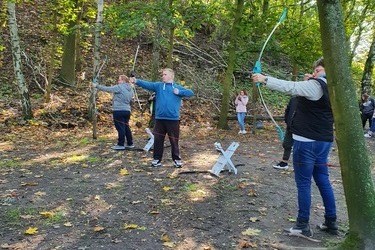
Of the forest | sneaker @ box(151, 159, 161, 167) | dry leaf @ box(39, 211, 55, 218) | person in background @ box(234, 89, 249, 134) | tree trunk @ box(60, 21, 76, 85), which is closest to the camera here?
the forest

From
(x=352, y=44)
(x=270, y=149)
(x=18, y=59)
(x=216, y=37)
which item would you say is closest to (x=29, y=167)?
(x=18, y=59)

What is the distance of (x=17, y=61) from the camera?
12305 mm

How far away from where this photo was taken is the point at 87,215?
5.10 m

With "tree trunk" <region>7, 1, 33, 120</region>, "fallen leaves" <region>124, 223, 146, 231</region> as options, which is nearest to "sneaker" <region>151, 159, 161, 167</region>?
"fallen leaves" <region>124, 223, 146, 231</region>

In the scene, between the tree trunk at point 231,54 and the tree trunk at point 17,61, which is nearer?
the tree trunk at point 17,61

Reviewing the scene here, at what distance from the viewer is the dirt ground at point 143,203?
441cm

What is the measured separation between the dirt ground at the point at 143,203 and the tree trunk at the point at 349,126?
615 millimetres

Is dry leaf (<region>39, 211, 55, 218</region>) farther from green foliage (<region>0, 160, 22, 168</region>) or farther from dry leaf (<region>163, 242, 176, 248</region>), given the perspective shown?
green foliage (<region>0, 160, 22, 168</region>)

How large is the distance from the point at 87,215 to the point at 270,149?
24.5 ft

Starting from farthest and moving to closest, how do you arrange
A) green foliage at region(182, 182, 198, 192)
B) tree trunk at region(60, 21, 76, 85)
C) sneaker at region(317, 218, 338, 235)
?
tree trunk at region(60, 21, 76, 85) → green foliage at region(182, 182, 198, 192) → sneaker at region(317, 218, 338, 235)

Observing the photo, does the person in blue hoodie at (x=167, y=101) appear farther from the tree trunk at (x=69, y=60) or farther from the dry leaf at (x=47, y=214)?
the tree trunk at (x=69, y=60)

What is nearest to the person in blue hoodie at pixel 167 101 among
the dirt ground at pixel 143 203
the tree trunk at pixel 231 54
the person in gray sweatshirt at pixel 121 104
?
the dirt ground at pixel 143 203

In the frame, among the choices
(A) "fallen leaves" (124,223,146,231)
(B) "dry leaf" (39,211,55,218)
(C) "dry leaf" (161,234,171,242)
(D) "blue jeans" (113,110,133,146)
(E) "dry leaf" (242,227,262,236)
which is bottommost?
(B) "dry leaf" (39,211,55,218)

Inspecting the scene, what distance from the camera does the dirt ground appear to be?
4.41 m
